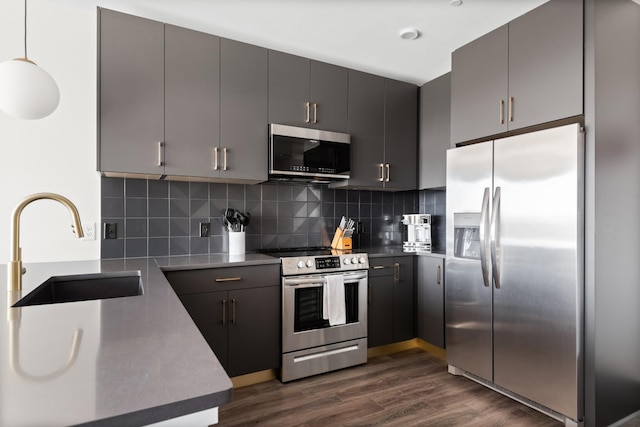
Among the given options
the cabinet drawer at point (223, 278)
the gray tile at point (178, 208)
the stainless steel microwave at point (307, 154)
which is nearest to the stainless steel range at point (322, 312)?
the cabinet drawer at point (223, 278)

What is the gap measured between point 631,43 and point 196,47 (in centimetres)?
269

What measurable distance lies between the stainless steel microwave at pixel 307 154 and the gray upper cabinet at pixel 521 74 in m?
0.89

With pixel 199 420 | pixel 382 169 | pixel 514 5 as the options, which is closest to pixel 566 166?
pixel 514 5

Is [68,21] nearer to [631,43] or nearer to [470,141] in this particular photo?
[470,141]

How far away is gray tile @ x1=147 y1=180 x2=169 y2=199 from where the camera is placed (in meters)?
2.74

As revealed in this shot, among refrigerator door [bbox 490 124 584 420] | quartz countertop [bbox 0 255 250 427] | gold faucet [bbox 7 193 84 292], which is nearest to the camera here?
quartz countertop [bbox 0 255 250 427]

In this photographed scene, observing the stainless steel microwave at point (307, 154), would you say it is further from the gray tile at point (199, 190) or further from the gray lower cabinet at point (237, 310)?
the gray lower cabinet at point (237, 310)

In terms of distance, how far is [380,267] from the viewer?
121 inches

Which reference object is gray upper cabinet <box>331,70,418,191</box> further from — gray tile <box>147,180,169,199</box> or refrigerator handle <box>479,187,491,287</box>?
gray tile <box>147,180,169,199</box>

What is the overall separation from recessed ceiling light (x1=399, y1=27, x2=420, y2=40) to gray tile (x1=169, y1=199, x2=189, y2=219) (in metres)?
2.02

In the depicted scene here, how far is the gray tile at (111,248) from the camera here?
8.46 ft

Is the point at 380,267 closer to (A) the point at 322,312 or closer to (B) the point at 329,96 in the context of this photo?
(A) the point at 322,312

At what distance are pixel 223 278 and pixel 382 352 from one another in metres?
1.59

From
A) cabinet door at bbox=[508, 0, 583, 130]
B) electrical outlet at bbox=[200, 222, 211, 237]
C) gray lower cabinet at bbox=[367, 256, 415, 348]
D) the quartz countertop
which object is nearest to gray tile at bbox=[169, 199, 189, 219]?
electrical outlet at bbox=[200, 222, 211, 237]
